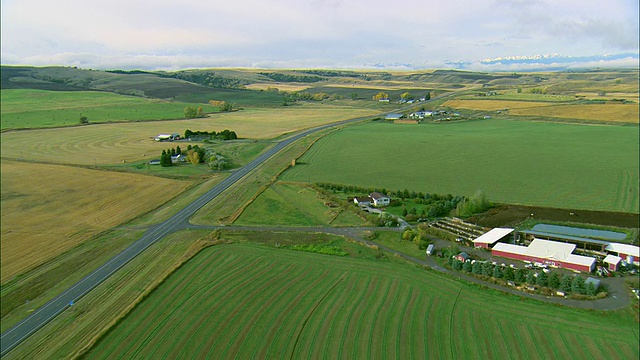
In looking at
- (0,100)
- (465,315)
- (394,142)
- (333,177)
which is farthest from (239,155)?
(0,100)

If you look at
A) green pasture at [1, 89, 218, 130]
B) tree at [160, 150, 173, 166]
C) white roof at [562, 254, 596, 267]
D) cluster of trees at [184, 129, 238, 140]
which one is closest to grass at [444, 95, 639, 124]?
cluster of trees at [184, 129, 238, 140]

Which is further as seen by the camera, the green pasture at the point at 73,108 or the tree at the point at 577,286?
the green pasture at the point at 73,108

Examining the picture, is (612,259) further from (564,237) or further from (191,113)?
(191,113)

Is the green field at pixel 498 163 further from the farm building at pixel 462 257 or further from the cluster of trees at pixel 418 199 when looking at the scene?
the farm building at pixel 462 257

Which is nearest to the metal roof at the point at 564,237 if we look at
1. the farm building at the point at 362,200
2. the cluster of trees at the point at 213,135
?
the farm building at the point at 362,200

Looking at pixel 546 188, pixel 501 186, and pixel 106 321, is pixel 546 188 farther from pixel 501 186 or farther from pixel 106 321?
pixel 106 321

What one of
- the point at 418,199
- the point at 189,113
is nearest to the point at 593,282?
the point at 418,199
